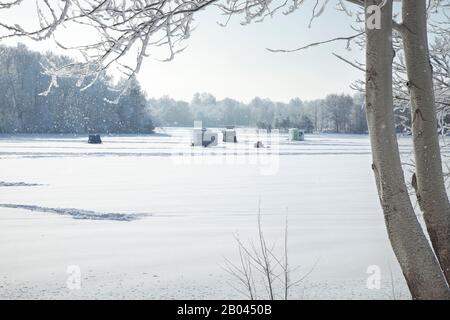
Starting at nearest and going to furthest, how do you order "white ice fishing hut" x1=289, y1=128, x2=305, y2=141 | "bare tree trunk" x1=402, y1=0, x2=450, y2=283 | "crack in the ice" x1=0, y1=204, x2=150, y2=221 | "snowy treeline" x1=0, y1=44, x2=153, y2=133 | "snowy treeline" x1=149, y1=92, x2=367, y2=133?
"bare tree trunk" x1=402, y1=0, x2=450, y2=283 → "crack in the ice" x1=0, y1=204, x2=150, y2=221 → "white ice fishing hut" x1=289, y1=128, x2=305, y2=141 → "snowy treeline" x1=0, y1=44, x2=153, y2=133 → "snowy treeline" x1=149, y1=92, x2=367, y2=133

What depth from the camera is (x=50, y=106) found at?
2734 inches

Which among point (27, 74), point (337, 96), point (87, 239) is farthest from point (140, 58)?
point (337, 96)

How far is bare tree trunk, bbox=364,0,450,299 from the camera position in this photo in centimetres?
284

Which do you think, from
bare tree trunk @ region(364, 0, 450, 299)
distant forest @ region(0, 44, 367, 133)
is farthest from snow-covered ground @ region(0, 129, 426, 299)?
distant forest @ region(0, 44, 367, 133)

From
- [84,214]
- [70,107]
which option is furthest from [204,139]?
[70,107]

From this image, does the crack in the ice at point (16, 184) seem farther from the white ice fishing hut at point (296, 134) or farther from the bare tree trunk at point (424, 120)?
the white ice fishing hut at point (296, 134)

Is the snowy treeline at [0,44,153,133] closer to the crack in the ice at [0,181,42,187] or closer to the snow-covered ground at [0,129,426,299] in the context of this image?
the crack in the ice at [0,181,42,187]

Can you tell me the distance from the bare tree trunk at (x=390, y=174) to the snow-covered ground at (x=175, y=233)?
182 cm

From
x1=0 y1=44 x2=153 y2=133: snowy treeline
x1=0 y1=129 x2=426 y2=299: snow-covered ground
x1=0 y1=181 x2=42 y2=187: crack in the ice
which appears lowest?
x1=0 y1=129 x2=426 y2=299: snow-covered ground

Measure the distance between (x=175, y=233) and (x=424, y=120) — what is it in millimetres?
4893

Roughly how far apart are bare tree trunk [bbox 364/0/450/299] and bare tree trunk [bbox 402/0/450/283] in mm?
225

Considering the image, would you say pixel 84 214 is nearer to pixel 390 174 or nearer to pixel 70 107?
pixel 390 174

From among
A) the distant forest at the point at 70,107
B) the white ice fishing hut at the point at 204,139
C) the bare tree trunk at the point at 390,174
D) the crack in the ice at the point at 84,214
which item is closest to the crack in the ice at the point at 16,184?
the crack in the ice at the point at 84,214
